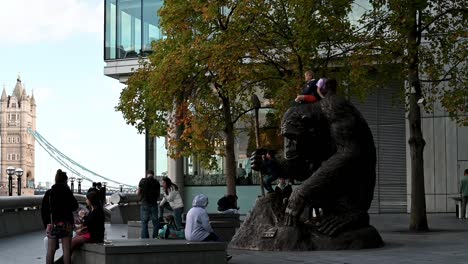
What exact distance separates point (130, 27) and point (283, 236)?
3037cm

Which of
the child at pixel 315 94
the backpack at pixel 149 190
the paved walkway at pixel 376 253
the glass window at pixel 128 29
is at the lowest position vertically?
the paved walkway at pixel 376 253

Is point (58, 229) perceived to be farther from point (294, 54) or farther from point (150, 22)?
point (150, 22)

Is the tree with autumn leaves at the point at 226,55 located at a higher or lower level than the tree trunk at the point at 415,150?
higher

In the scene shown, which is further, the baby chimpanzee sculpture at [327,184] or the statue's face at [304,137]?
the statue's face at [304,137]

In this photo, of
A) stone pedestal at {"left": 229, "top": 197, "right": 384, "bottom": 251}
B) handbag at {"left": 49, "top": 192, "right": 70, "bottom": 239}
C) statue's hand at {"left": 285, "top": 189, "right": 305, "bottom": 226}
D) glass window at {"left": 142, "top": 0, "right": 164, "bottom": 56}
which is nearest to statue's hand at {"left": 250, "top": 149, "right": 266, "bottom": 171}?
stone pedestal at {"left": 229, "top": 197, "right": 384, "bottom": 251}

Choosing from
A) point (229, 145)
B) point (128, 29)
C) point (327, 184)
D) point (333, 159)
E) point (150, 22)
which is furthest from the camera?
point (128, 29)

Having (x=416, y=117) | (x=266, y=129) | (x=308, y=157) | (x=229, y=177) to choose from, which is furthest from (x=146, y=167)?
(x=308, y=157)

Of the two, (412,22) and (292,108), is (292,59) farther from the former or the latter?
(292,108)

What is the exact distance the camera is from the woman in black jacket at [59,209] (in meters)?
13.5

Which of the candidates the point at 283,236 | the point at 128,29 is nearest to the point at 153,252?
the point at 283,236

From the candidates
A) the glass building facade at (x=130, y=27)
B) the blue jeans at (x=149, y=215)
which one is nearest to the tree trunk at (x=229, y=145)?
the blue jeans at (x=149, y=215)

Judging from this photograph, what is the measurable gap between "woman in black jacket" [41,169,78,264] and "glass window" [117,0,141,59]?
102 ft

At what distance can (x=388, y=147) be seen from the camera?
1512 inches

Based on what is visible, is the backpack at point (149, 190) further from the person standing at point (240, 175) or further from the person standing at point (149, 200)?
the person standing at point (240, 175)
